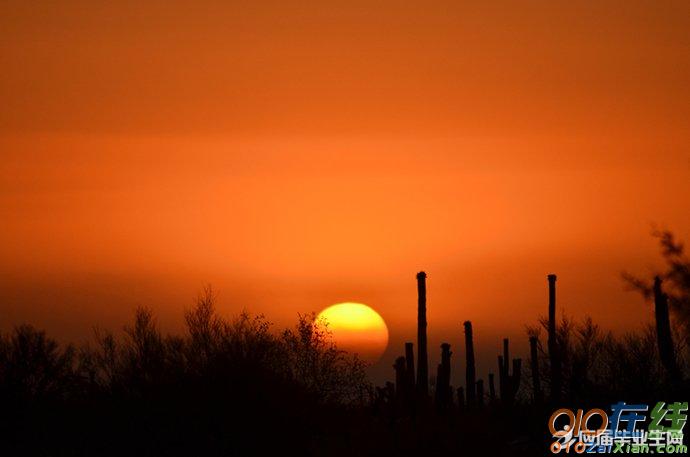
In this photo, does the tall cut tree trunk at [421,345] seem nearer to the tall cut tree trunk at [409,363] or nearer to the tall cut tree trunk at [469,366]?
the tall cut tree trunk at [409,363]

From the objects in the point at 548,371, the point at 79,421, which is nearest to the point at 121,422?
the point at 79,421

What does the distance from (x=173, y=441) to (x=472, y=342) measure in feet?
52.3

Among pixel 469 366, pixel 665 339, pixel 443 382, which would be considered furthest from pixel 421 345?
pixel 665 339

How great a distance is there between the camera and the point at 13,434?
4225 cm

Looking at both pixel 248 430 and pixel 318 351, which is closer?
pixel 248 430

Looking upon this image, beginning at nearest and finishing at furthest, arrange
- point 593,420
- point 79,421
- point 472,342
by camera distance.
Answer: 1. point 593,420
2. point 79,421
3. point 472,342

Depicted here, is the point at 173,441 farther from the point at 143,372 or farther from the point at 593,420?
the point at 593,420

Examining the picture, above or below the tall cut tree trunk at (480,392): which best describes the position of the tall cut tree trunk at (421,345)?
above

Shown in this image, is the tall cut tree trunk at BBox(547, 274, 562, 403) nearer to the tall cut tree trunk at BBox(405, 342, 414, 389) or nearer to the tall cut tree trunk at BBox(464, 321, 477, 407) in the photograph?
the tall cut tree trunk at BBox(464, 321, 477, 407)

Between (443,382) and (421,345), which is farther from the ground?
(421,345)

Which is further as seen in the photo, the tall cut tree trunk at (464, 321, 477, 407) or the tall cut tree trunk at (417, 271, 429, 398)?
the tall cut tree trunk at (464, 321, 477, 407)

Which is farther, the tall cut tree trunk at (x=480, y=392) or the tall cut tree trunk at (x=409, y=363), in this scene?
A: the tall cut tree trunk at (x=480, y=392)

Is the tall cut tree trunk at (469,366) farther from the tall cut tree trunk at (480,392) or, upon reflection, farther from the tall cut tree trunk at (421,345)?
the tall cut tree trunk at (421,345)

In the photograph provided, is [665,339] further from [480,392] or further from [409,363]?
[480,392]
